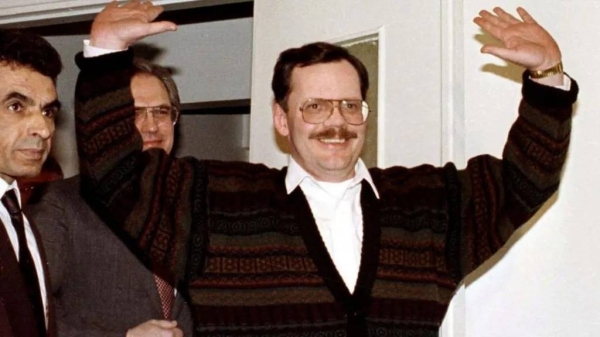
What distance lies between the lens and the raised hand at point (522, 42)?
2.04 meters

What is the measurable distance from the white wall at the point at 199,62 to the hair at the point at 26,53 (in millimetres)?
2008

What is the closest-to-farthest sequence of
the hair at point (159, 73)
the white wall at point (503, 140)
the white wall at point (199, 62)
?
the white wall at point (503, 140) → the hair at point (159, 73) → the white wall at point (199, 62)

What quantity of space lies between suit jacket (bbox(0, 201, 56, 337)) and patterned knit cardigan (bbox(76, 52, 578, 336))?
24 centimetres

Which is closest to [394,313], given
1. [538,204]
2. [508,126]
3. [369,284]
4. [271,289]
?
[369,284]

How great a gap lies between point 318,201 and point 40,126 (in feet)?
1.91

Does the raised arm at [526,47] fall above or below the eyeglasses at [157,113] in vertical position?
above

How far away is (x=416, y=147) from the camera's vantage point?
2.33 m

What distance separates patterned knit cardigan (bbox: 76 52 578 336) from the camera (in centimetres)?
192

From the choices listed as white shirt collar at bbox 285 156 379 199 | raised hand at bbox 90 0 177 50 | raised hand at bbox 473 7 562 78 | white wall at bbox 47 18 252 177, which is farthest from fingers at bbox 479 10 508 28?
white wall at bbox 47 18 252 177

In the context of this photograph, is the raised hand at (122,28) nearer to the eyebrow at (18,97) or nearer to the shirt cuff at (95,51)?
the shirt cuff at (95,51)

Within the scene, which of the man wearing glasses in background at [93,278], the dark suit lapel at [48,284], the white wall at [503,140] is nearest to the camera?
the dark suit lapel at [48,284]

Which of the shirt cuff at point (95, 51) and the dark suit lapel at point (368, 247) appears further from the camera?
the dark suit lapel at point (368, 247)

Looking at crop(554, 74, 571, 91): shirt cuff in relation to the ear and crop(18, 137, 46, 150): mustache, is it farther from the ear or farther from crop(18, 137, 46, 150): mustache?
crop(18, 137, 46, 150): mustache

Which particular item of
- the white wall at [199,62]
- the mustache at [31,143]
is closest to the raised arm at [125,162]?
the mustache at [31,143]
